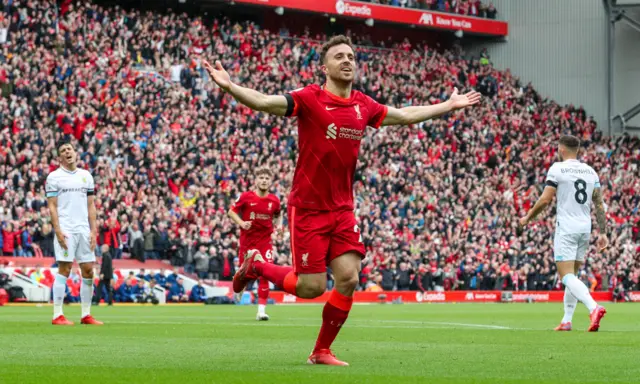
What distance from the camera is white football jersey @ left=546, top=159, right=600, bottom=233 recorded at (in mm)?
15328

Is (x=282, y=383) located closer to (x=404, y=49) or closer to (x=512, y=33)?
(x=404, y=49)

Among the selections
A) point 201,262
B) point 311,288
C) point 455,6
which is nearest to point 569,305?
point 311,288

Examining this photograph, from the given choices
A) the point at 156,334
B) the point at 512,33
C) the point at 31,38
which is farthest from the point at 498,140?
the point at 156,334

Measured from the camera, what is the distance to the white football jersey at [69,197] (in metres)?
16.1

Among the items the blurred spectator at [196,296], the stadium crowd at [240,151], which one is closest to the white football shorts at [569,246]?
the blurred spectator at [196,296]

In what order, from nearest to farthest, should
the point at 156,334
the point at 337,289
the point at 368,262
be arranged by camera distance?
the point at 337,289 < the point at 156,334 < the point at 368,262

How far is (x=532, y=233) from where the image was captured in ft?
151

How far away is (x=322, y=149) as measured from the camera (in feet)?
30.6

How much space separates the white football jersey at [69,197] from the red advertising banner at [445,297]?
18.8 meters

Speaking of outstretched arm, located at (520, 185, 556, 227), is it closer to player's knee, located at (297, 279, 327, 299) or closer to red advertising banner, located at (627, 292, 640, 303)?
player's knee, located at (297, 279, 327, 299)

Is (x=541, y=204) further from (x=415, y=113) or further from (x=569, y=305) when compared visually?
(x=415, y=113)

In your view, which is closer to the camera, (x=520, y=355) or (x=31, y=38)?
(x=520, y=355)

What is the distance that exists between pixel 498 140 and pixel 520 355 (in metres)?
41.1

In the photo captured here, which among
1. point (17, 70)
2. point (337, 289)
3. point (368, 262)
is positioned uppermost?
point (17, 70)
